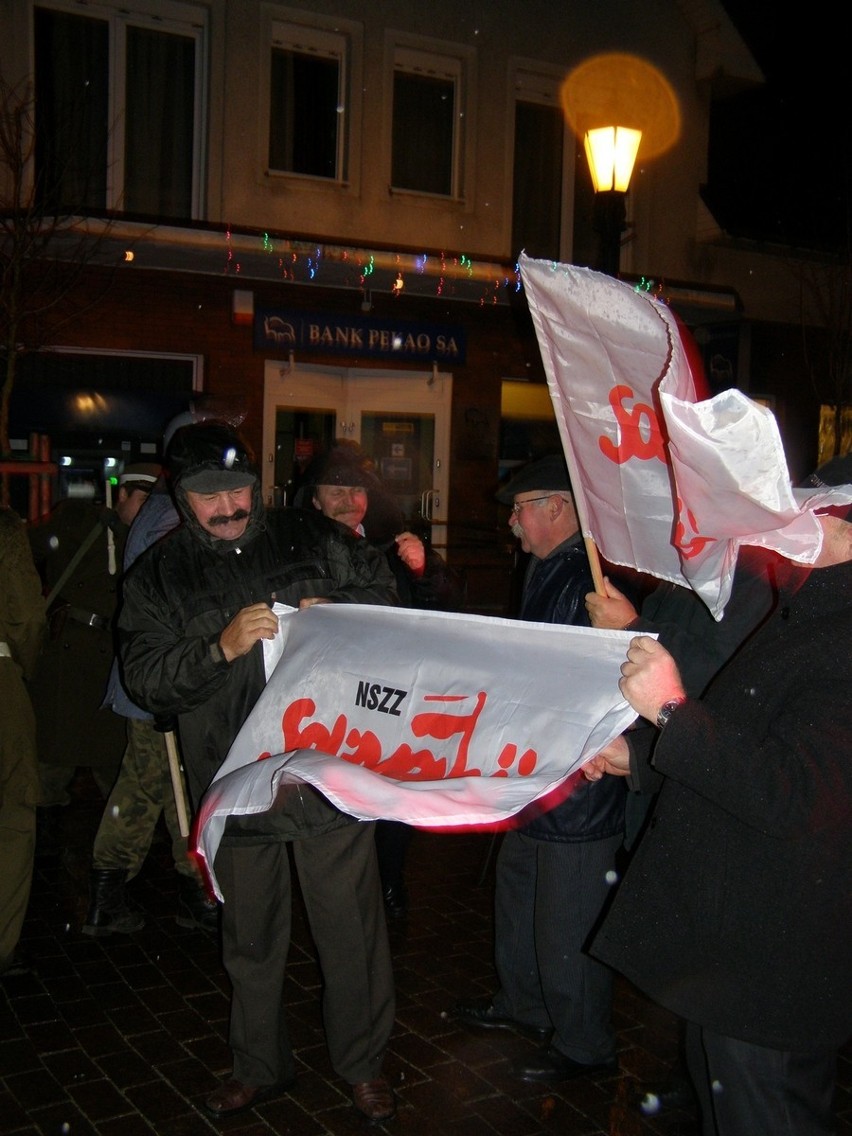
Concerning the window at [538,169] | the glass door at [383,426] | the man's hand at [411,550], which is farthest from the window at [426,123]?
the man's hand at [411,550]

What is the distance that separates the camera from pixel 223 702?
3799 mm

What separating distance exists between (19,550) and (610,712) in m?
2.94

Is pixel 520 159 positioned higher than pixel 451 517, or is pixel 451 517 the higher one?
pixel 520 159

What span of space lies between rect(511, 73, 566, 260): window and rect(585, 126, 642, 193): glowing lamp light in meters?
7.08

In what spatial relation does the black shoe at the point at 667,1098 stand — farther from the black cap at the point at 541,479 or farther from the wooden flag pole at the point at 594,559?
the black cap at the point at 541,479

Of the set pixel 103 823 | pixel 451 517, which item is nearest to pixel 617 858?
pixel 103 823

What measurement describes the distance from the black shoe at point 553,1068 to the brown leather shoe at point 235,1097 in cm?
86

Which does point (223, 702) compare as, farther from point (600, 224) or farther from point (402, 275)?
point (402, 275)

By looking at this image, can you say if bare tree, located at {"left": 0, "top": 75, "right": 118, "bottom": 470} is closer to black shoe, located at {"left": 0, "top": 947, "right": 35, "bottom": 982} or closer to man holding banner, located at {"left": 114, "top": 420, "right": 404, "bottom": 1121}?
black shoe, located at {"left": 0, "top": 947, "right": 35, "bottom": 982}

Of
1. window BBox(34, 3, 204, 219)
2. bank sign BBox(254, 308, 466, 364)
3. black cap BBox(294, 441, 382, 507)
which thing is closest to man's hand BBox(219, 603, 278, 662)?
black cap BBox(294, 441, 382, 507)

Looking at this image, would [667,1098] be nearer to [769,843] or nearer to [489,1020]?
[489,1020]

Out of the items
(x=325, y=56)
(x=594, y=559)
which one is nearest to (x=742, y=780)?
(x=594, y=559)

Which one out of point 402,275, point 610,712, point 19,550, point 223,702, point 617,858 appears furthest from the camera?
point 402,275

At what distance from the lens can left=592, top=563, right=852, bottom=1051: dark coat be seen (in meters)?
2.37
